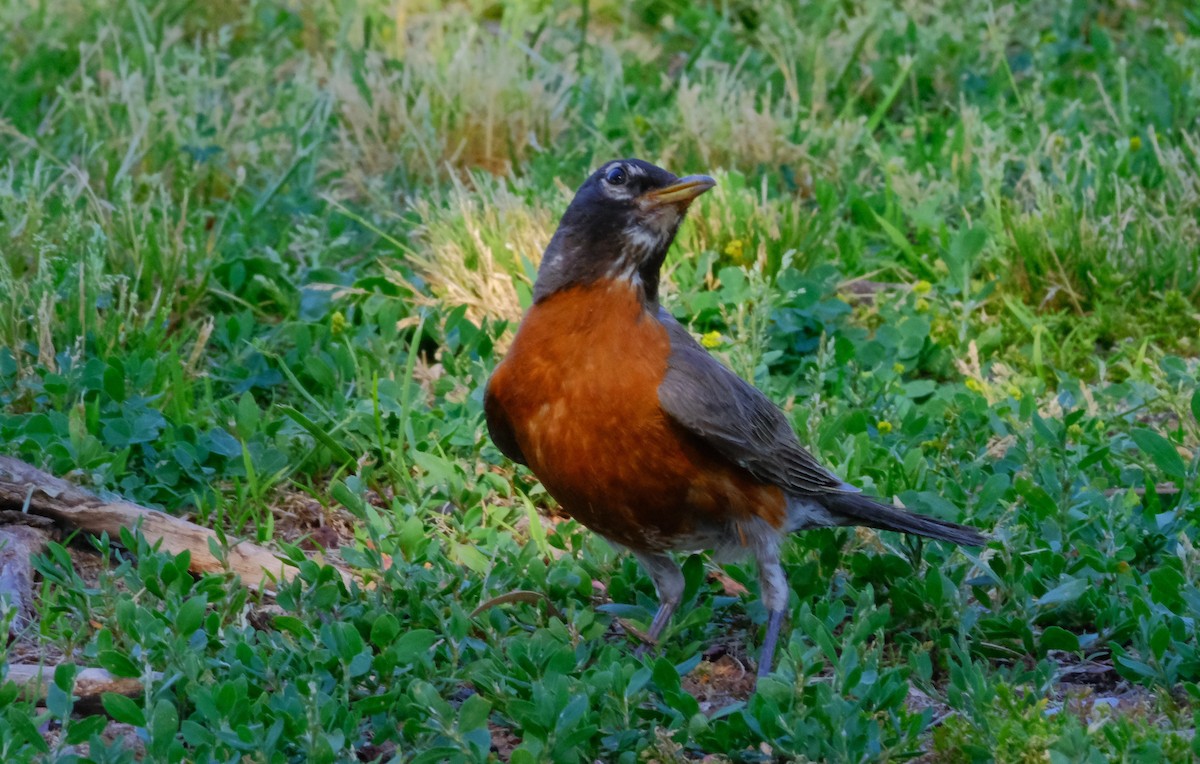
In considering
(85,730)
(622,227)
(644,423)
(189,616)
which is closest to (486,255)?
(622,227)

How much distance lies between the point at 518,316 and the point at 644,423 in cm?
205

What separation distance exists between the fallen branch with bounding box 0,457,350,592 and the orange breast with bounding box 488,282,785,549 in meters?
0.87

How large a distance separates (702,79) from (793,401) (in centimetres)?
255

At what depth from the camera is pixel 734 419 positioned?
13.7 ft

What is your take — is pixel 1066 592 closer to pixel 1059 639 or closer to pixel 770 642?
pixel 1059 639

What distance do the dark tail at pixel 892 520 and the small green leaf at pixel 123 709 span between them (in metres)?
1.99

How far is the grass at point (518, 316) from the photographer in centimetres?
360

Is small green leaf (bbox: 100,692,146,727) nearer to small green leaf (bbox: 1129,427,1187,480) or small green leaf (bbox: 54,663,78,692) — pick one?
small green leaf (bbox: 54,663,78,692)

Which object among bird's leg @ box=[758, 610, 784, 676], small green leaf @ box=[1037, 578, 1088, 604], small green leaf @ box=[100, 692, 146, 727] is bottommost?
bird's leg @ box=[758, 610, 784, 676]

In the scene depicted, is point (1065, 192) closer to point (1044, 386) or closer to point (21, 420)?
point (1044, 386)

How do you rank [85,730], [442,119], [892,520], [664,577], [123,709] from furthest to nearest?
[442,119]
[664,577]
[892,520]
[123,709]
[85,730]

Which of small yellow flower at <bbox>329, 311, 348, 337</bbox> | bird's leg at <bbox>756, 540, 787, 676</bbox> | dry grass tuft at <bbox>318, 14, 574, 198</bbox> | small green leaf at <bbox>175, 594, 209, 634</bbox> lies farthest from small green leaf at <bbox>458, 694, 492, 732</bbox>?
dry grass tuft at <bbox>318, 14, 574, 198</bbox>

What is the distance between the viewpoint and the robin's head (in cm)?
424

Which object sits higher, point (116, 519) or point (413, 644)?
point (413, 644)
